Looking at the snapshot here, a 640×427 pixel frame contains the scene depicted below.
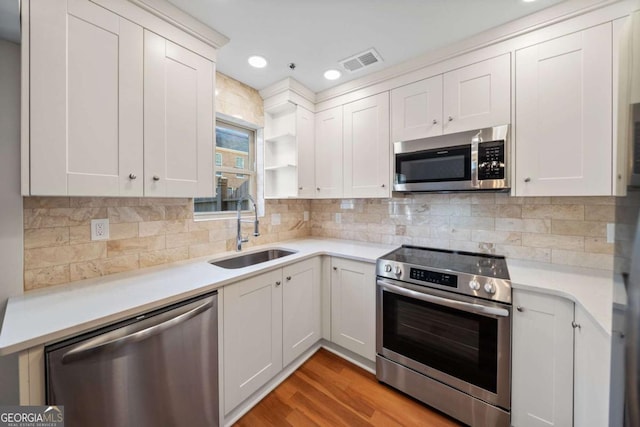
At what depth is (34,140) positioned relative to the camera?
1.04 m

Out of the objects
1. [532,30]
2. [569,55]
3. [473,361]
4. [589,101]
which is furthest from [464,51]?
[473,361]

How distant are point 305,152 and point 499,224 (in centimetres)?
183

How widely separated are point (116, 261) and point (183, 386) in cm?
89

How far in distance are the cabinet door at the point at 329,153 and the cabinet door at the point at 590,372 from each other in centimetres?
184

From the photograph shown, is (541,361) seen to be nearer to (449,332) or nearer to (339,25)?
(449,332)

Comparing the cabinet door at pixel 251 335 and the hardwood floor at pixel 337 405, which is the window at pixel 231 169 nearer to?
the cabinet door at pixel 251 335

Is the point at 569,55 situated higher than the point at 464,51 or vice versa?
the point at 464,51

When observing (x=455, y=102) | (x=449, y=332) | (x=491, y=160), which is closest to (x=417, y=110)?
(x=455, y=102)

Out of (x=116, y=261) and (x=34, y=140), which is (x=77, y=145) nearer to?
(x=34, y=140)

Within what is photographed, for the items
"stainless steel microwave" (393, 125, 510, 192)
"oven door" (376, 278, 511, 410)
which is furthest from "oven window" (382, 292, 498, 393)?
"stainless steel microwave" (393, 125, 510, 192)

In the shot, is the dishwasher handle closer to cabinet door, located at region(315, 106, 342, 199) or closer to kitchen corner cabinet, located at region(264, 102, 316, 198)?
kitchen corner cabinet, located at region(264, 102, 316, 198)

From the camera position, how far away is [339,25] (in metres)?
1.60

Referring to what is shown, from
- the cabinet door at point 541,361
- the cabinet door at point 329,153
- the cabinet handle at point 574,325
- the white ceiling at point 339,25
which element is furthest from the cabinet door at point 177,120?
the cabinet handle at point 574,325

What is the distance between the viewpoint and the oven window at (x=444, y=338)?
1.41 metres
